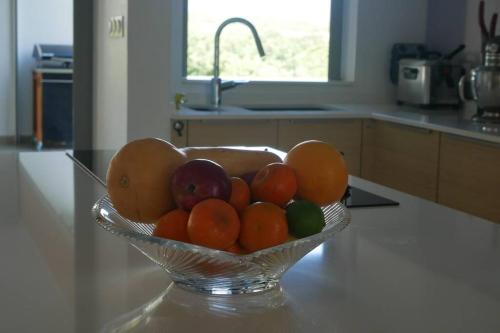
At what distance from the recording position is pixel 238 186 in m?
0.94

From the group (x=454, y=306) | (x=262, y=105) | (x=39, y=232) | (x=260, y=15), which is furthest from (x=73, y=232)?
(x=260, y=15)

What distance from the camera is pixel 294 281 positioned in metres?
1.03

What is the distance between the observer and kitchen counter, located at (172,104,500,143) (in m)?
3.32

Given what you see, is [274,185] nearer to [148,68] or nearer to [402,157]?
[148,68]

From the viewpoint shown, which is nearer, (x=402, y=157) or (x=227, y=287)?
(x=227, y=287)

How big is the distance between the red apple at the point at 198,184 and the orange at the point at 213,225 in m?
0.02

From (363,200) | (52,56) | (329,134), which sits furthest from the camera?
(52,56)

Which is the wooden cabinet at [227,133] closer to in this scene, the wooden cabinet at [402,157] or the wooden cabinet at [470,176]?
the wooden cabinet at [402,157]

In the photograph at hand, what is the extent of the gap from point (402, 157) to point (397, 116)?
0.22 metres

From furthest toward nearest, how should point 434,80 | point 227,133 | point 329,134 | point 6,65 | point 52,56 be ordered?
point 6,65 → point 52,56 → point 434,80 → point 329,134 → point 227,133

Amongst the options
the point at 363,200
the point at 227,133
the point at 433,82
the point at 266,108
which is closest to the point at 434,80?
the point at 433,82

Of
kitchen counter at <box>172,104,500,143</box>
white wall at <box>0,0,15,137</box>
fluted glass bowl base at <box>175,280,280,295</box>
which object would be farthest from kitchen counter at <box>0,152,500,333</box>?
white wall at <box>0,0,15,137</box>

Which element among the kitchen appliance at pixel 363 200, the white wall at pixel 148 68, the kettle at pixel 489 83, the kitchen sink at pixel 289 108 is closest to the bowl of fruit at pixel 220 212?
the kitchen appliance at pixel 363 200

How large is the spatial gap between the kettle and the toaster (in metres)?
0.43
